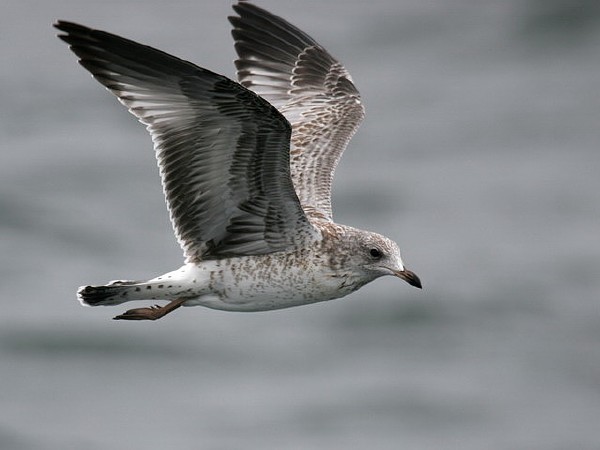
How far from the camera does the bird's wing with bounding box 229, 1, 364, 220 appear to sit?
37.7 feet

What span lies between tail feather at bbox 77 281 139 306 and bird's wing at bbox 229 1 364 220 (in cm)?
231

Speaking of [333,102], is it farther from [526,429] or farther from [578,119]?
[578,119]

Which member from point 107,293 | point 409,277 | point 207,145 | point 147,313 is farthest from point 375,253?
point 107,293

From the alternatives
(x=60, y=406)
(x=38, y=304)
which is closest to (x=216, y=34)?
(x=38, y=304)

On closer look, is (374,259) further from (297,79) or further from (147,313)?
(297,79)

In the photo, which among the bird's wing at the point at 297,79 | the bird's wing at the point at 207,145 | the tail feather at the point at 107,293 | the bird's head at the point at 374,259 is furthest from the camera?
the bird's wing at the point at 297,79

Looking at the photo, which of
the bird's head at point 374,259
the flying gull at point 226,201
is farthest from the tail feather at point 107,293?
the bird's head at point 374,259

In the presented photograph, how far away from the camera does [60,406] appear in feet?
56.4

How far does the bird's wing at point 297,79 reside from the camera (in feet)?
37.7

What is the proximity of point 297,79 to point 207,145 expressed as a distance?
320 centimetres

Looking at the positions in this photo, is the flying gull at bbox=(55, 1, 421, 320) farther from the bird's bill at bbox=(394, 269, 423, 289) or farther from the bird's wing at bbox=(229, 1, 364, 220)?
the bird's wing at bbox=(229, 1, 364, 220)

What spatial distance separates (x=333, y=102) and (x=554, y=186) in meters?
11.9

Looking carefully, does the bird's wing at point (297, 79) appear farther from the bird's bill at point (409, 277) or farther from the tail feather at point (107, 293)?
the tail feather at point (107, 293)

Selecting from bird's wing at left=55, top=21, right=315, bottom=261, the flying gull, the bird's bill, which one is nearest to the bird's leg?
the flying gull
